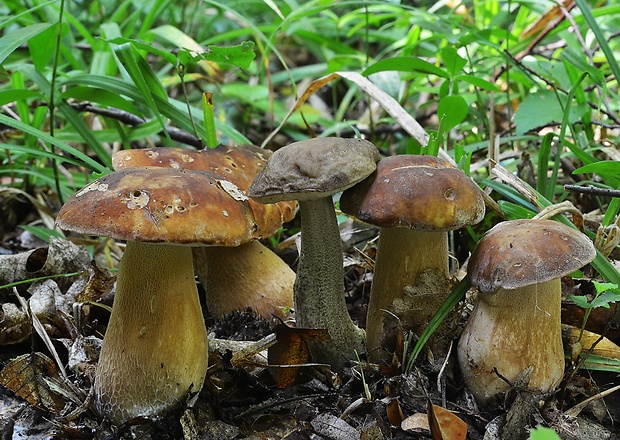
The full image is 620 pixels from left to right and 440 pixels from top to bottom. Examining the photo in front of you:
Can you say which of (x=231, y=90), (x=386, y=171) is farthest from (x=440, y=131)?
(x=231, y=90)

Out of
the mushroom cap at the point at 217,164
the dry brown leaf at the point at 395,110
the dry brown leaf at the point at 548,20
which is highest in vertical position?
the dry brown leaf at the point at 548,20

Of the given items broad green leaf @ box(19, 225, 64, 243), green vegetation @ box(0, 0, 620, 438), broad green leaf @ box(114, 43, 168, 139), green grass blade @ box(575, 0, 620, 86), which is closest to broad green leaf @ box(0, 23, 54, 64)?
green vegetation @ box(0, 0, 620, 438)

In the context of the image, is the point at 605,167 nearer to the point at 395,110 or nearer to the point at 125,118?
the point at 395,110

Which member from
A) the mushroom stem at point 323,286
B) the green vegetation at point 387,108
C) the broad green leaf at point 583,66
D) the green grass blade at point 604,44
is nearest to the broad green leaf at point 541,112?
the green vegetation at point 387,108

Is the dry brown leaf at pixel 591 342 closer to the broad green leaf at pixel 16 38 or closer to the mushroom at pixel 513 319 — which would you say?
the mushroom at pixel 513 319

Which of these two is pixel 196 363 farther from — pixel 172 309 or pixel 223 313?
pixel 223 313

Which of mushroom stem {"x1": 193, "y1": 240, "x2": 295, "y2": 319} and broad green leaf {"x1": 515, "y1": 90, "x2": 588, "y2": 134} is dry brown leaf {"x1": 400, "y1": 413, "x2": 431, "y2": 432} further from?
broad green leaf {"x1": 515, "y1": 90, "x2": 588, "y2": 134}
